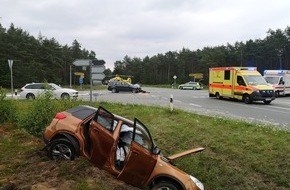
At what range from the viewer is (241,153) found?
33.3 ft

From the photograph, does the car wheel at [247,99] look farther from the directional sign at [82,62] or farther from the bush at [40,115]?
the bush at [40,115]

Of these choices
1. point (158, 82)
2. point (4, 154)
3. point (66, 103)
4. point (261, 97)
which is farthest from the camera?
point (158, 82)

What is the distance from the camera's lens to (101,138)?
756cm

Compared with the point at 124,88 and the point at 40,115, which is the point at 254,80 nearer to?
the point at 40,115

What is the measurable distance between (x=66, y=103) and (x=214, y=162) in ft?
19.9

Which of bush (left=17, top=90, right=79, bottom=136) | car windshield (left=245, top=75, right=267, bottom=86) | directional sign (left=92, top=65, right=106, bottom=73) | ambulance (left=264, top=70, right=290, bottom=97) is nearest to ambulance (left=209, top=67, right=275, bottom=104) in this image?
car windshield (left=245, top=75, right=267, bottom=86)

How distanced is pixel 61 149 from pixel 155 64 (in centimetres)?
12171

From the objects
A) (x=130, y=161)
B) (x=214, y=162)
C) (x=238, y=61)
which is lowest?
(x=214, y=162)

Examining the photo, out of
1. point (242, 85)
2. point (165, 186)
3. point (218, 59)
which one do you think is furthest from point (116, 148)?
point (218, 59)

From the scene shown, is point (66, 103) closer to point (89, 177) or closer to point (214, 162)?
point (214, 162)

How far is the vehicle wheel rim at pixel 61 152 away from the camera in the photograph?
8.15 m

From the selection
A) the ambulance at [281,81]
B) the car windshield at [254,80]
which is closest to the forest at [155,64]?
the ambulance at [281,81]

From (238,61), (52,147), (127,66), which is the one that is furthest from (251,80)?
(127,66)

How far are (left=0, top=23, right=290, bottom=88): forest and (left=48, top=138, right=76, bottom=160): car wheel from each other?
59946 mm
